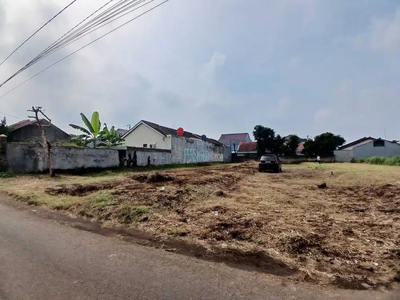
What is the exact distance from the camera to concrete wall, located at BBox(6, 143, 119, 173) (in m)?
15.5

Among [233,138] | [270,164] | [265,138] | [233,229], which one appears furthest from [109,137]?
[233,138]

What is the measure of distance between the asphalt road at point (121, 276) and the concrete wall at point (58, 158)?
Answer: 13.3 metres

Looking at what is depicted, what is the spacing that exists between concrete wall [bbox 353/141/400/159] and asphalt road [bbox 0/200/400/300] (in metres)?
50.8

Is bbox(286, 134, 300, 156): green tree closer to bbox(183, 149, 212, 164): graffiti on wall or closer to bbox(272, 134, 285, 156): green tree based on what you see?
bbox(272, 134, 285, 156): green tree

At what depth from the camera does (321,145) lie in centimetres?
4500

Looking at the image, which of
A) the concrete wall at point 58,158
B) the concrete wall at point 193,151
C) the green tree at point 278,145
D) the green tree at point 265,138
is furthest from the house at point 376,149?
the concrete wall at point 58,158

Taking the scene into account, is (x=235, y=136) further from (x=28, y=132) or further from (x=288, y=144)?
(x=28, y=132)

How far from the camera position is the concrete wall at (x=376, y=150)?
46.8m

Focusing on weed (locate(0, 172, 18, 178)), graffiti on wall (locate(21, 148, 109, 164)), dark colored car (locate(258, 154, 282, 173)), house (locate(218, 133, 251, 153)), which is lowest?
weed (locate(0, 172, 18, 178))

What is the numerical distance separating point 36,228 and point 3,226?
0.79 meters

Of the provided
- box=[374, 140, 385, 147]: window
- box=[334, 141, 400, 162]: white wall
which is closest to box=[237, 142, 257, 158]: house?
box=[334, 141, 400, 162]: white wall

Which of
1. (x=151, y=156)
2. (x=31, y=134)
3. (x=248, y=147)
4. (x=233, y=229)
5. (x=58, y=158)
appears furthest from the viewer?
(x=248, y=147)

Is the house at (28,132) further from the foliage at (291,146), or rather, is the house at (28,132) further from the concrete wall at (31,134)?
the foliage at (291,146)

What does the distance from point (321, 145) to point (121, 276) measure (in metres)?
47.2
